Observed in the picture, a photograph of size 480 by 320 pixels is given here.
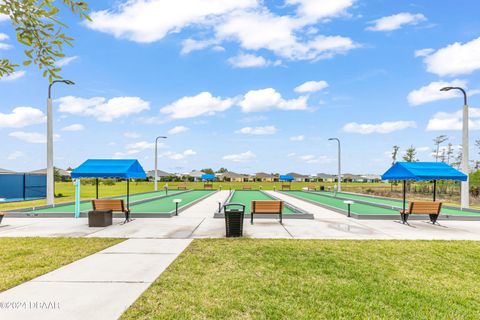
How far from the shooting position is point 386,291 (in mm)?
4684

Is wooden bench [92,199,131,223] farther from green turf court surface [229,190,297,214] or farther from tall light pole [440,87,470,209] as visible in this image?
tall light pole [440,87,470,209]

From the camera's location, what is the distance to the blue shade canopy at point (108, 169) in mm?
11055

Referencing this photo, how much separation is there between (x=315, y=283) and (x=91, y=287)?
3676 millimetres

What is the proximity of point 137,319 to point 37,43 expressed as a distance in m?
3.29

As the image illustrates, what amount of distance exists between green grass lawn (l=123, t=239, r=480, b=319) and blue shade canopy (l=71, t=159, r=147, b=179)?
17.0ft

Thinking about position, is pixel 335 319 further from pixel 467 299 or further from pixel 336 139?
pixel 336 139

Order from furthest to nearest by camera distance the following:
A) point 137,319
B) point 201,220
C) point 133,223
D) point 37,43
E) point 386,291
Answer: point 201,220
point 133,223
point 386,291
point 137,319
point 37,43

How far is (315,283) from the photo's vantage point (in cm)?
498

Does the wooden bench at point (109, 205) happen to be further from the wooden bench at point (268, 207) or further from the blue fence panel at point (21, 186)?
the blue fence panel at point (21, 186)

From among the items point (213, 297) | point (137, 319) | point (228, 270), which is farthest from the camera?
point (228, 270)

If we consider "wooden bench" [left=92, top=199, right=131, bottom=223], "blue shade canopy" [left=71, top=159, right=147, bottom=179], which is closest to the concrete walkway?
"wooden bench" [left=92, top=199, right=131, bottom=223]

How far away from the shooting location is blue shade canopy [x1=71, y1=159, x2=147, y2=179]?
11055 millimetres

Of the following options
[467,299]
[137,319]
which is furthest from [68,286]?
[467,299]

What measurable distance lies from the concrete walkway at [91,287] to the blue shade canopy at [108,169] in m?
4.65
